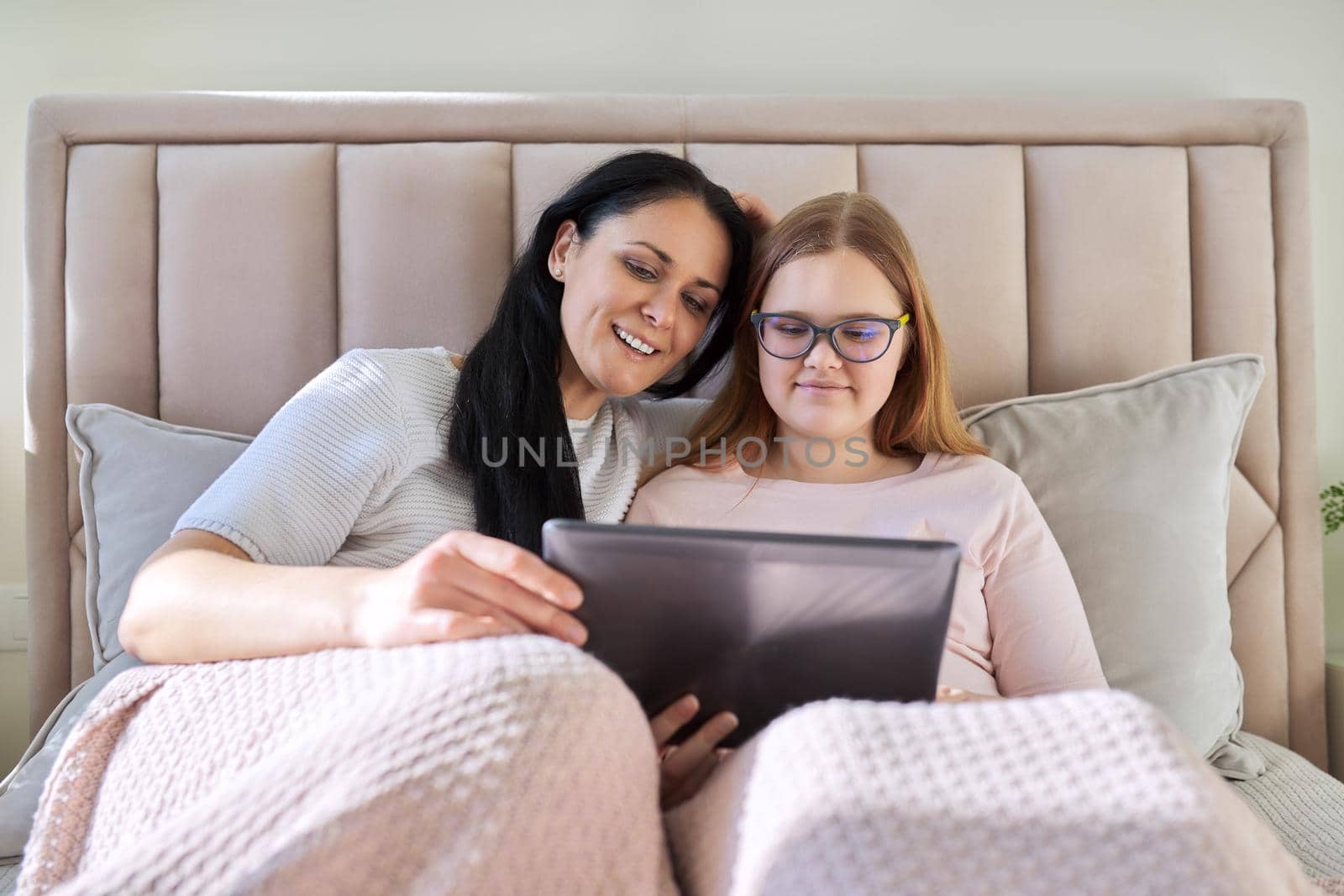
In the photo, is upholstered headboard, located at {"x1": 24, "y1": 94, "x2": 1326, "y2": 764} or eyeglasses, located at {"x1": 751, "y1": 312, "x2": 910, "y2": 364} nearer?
eyeglasses, located at {"x1": 751, "y1": 312, "x2": 910, "y2": 364}

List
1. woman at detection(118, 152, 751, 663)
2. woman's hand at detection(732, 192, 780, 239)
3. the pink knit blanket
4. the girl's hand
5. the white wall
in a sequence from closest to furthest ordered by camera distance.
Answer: the pink knit blanket
woman at detection(118, 152, 751, 663)
the girl's hand
woman's hand at detection(732, 192, 780, 239)
the white wall

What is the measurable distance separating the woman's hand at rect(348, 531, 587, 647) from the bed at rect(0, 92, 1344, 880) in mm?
771

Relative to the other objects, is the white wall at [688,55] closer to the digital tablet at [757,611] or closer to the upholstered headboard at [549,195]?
the upholstered headboard at [549,195]

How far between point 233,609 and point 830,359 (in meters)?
0.74

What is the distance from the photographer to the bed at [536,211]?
4.92 feet

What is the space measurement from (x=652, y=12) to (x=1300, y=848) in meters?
1.59

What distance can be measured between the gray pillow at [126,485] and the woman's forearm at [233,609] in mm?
315

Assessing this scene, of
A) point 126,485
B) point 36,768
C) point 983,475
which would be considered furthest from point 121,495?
point 983,475

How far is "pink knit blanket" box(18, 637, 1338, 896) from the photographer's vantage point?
22.9 inches

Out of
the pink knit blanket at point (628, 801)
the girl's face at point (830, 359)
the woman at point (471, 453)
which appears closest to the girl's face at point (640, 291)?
the woman at point (471, 453)

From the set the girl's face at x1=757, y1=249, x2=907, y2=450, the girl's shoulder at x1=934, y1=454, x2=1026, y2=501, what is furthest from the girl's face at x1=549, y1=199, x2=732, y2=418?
the girl's shoulder at x1=934, y1=454, x2=1026, y2=501

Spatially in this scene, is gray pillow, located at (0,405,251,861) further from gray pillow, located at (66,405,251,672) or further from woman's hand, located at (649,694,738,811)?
woman's hand, located at (649,694,738,811)

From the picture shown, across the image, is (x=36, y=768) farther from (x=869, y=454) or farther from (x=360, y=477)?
(x=869, y=454)

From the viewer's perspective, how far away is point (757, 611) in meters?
Answer: 0.75
